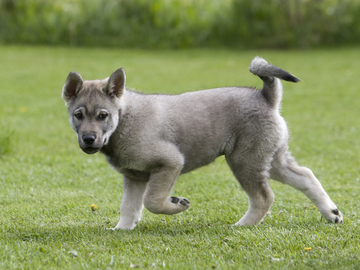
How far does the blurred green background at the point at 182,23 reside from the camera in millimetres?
21766

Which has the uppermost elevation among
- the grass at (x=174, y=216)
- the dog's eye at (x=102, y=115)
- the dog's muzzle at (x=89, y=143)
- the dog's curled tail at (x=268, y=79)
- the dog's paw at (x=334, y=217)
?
the dog's curled tail at (x=268, y=79)

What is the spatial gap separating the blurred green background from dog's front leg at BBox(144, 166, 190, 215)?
17674mm

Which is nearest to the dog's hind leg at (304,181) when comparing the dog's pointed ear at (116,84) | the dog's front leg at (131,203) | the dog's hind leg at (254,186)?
the dog's hind leg at (254,186)

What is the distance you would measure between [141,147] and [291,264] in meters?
1.90

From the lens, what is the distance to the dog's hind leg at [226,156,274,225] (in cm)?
534

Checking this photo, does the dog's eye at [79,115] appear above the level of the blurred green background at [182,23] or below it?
above

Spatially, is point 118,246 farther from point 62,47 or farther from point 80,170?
point 62,47

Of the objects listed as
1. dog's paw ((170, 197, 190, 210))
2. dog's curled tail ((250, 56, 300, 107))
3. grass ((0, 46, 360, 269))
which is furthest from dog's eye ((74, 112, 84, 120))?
dog's curled tail ((250, 56, 300, 107))

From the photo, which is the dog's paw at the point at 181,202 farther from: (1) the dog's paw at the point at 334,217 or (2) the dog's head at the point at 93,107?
(1) the dog's paw at the point at 334,217

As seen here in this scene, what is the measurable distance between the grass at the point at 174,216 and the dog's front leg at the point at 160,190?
0.90 feet

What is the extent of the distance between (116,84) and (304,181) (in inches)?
92.2

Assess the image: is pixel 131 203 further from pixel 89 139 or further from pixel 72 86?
pixel 72 86

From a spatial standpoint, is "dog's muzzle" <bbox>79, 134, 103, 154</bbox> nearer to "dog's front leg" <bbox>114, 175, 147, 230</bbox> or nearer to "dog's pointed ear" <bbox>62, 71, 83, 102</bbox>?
"dog's pointed ear" <bbox>62, 71, 83, 102</bbox>

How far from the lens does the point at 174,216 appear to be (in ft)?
19.4
